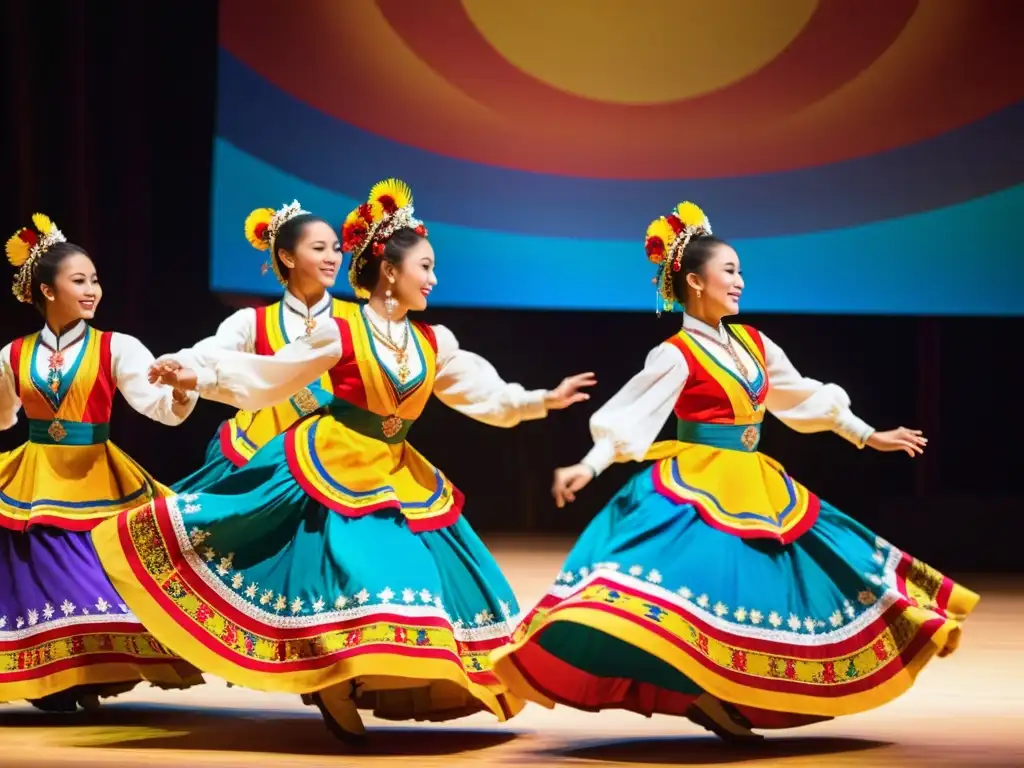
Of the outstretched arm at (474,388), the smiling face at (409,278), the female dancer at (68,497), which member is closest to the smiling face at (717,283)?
the outstretched arm at (474,388)

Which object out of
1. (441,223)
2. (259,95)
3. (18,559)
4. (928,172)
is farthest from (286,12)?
(18,559)

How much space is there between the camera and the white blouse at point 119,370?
3602mm

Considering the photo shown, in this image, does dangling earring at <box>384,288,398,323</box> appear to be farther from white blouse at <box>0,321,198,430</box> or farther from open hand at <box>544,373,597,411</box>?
white blouse at <box>0,321,198,430</box>

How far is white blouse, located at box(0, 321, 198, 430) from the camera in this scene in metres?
3.60

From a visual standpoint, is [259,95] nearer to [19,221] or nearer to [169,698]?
[19,221]

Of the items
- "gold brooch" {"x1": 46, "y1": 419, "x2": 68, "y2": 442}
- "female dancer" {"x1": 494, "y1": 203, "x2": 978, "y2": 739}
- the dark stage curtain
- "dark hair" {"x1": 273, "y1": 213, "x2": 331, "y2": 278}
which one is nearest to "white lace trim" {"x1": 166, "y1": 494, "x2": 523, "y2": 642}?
"female dancer" {"x1": 494, "y1": 203, "x2": 978, "y2": 739}

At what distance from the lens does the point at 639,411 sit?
307cm

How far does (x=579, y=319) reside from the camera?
6941 millimetres

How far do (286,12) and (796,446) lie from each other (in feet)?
9.69

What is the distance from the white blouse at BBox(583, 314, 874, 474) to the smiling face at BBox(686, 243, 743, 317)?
4 cm

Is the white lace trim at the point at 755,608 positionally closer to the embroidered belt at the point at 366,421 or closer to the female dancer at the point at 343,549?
the female dancer at the point at 343,549

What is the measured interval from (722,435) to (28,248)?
1.78 meters

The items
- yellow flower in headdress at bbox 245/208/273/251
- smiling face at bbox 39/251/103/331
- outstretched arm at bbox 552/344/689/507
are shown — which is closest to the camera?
outstretched arm at bbox 552/344/689/507

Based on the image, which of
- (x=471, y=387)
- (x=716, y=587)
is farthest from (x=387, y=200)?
(x=716, y=587)
